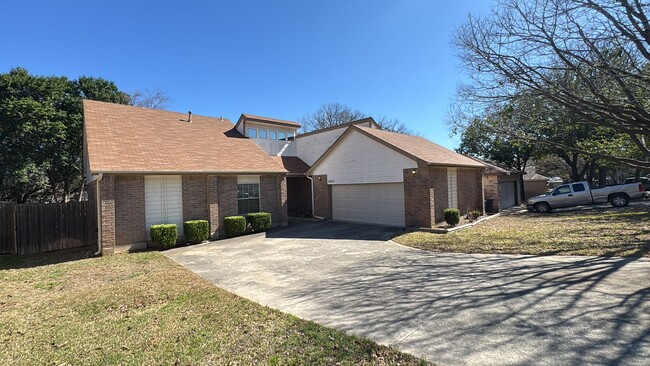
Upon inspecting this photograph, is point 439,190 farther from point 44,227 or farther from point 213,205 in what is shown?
point 44,227

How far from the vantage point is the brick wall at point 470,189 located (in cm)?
1709

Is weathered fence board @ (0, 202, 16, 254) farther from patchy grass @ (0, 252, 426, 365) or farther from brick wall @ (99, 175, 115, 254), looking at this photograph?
patchy grass @ (0, 252, 426, 365)

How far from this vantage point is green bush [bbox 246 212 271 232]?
14688 millimetres

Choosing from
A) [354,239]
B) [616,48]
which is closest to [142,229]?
[354,239]

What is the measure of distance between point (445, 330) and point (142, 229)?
37.2 ft

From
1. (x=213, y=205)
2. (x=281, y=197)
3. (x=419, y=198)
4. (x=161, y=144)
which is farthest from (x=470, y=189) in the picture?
(x=161, y=144)

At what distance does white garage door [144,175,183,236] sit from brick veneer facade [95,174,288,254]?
6.7 inches

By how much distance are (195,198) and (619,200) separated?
2413 centimetres

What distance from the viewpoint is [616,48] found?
277 inches

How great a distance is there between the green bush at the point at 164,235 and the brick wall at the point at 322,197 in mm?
8476

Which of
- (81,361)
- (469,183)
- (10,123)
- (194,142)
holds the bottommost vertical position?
(81,361)

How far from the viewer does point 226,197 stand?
14.3 m

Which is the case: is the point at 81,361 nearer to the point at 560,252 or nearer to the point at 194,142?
the point at 560,252

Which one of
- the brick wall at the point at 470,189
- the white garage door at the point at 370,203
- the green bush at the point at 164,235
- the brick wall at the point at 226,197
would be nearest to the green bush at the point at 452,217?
the white garage door at the point at 370,203
